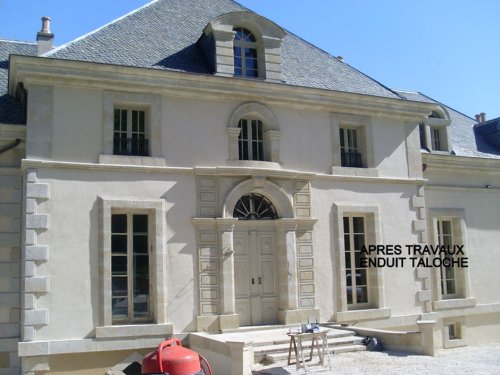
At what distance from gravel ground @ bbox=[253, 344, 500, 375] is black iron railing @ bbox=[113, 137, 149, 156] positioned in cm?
505

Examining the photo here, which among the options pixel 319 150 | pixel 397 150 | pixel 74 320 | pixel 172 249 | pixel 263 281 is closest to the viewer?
pixel 74 320

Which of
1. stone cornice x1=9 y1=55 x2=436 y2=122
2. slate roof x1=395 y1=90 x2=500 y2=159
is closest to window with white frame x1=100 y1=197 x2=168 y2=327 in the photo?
stone cornice x1=9 y1=55 x2=436 y2=122

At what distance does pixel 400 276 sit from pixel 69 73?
9054 mm

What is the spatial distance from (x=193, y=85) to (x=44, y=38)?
14.3 ft

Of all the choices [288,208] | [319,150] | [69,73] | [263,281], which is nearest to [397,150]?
[319,150]

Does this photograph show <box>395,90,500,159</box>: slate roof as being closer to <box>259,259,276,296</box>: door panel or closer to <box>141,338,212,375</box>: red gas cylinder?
<box>259,259,276,296</box>: door panel

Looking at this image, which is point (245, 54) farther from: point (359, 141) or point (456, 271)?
point (456, 271)

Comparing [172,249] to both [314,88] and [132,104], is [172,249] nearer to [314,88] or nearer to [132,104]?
[132,104]

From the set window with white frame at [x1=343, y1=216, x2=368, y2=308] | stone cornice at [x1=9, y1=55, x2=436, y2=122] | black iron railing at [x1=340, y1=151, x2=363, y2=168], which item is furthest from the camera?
black iron railing at [x1=340, y1=151, x2=363, y2=168]

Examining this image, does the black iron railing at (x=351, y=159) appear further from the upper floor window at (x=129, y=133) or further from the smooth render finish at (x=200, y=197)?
the upper floor window at (x=129, y=133)

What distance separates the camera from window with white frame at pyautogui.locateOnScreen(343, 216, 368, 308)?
44.7 feet

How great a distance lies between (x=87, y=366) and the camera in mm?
10734

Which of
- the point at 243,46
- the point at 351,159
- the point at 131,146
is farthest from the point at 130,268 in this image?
the point at 351,159

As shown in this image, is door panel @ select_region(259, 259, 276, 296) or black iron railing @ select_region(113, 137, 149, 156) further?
door panel @ select_region(259, 259, 276, 296)
